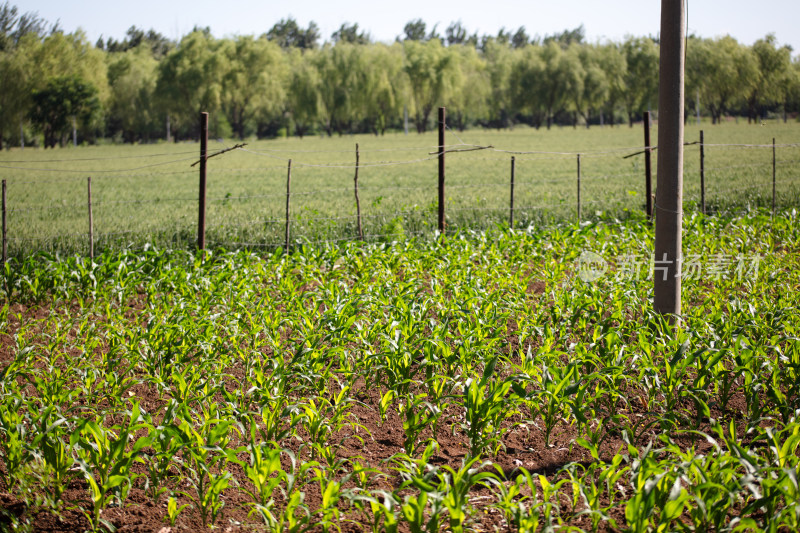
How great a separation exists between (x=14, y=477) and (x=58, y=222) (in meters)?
13.7

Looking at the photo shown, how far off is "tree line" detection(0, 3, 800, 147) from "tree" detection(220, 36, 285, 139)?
144 millimetres

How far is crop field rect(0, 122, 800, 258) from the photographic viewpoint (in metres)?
12.4

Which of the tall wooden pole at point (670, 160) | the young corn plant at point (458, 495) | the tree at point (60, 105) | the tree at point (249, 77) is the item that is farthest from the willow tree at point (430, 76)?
the young corn plant at point (458, 495)

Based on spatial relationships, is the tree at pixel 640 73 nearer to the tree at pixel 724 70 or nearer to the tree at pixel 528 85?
the tree at pixel 528 85

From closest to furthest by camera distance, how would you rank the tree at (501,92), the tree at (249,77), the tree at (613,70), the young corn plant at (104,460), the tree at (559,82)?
the young corn plant at (104,460) < the tree at (249,77) < the tree at (613,70) < the tree at (559,82) < the tree at (501,92)

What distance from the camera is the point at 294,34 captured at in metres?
144

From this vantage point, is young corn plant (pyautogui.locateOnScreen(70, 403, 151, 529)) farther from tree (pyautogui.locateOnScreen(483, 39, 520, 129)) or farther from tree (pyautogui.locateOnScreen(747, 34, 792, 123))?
tree (pyautogui.locateOnScreen(483, 39, 520, 129))

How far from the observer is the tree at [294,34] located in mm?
143375

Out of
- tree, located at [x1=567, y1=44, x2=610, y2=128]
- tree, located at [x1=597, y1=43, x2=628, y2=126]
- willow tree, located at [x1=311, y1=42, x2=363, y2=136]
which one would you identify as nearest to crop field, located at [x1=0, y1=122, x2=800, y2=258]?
tree, located at [x1=597, y1=43, x2=628, y2=126]

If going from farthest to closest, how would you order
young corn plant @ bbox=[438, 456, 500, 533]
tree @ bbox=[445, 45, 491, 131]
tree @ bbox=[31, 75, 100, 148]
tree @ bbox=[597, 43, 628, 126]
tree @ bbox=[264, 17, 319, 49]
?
tree @ bbox=[264, 17, 319, 49] < tree @ bbox=[445, 45, 491, 131] < tree @ bbox=[597, 43, 628, 126] < tree @ bbox=[31, 75, 100, 148] < young corn plant @ bbox=[438, 456, 500, 533]

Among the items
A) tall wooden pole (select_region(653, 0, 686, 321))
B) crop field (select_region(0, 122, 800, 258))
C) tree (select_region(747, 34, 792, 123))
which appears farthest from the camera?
tree (select_region(747, 34, 792, 123))

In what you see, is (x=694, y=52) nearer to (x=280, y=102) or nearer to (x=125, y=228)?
(x=280, y=102)

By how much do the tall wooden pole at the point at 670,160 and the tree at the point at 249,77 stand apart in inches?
2558

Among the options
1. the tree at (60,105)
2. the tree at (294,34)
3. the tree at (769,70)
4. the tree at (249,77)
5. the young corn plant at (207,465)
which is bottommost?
the young corn plant at (207,465)
